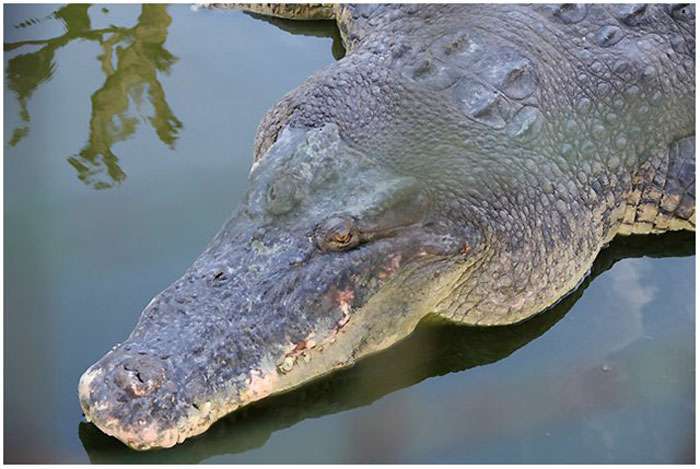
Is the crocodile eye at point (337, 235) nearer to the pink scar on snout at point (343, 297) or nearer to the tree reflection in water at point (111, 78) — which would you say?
the pink scar on snout at point (343, 297)

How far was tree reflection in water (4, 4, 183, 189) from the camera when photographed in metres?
4.52

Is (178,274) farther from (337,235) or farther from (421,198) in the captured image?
(421,198)

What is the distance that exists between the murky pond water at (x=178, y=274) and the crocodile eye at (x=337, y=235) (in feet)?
1.67

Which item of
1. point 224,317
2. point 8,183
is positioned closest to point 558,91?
point 224,317

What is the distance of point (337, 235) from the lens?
317cm

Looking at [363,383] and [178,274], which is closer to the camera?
[363,383]

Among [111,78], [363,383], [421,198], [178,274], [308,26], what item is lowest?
[363,383]

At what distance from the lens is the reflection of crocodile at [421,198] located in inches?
123

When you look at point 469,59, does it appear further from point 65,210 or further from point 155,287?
point 65,210

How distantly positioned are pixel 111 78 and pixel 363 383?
2.58m

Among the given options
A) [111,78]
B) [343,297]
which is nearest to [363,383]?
[343,297]

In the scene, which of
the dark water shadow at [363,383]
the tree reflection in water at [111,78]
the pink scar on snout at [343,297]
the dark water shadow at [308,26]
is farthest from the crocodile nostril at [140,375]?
the dark water shadow at [308,26]

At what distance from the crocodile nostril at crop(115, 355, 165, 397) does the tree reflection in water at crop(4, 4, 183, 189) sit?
1541mm

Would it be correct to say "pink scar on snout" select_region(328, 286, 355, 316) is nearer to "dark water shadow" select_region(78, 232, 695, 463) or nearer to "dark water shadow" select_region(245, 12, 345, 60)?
"dark water shadow" select_region(78, 232, 695, 463)
